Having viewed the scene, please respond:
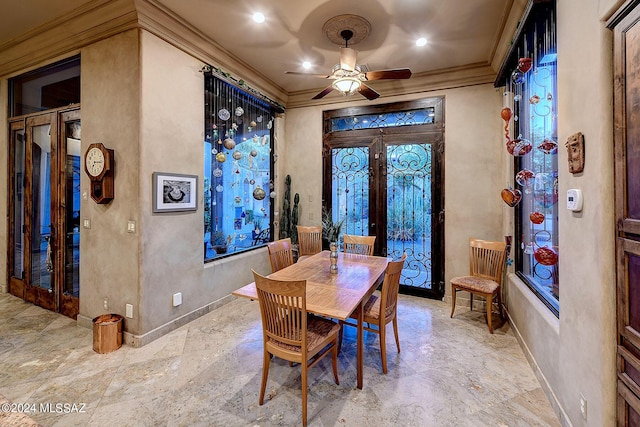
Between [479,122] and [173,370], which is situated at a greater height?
[479,122]

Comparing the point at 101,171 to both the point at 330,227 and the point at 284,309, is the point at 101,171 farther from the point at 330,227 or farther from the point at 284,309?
the point at 330,227

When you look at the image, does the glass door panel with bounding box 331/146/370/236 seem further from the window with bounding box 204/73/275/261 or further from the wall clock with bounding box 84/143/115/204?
the wall clock with bounding box 84/143/115/204

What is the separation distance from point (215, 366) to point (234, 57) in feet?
11.9

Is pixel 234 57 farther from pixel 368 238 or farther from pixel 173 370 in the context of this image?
pixel 173 370

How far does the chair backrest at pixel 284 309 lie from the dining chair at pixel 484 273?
2286mm

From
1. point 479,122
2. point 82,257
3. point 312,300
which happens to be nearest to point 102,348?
point 82,257

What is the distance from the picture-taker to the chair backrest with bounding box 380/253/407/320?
2146 mm

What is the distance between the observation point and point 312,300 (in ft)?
6.45

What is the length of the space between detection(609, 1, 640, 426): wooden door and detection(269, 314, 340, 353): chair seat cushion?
1.52 meters

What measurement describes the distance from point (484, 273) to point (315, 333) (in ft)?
8.43

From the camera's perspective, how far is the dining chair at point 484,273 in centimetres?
312

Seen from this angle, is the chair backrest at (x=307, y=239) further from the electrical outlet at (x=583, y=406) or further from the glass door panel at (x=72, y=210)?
the electrical outlet at (x=583, y=406)

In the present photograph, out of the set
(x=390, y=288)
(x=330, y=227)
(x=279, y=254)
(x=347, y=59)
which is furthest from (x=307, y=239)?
(x=347, y=59)

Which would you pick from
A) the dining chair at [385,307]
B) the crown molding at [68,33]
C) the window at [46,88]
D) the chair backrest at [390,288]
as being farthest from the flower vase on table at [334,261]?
the window at [46,88]
